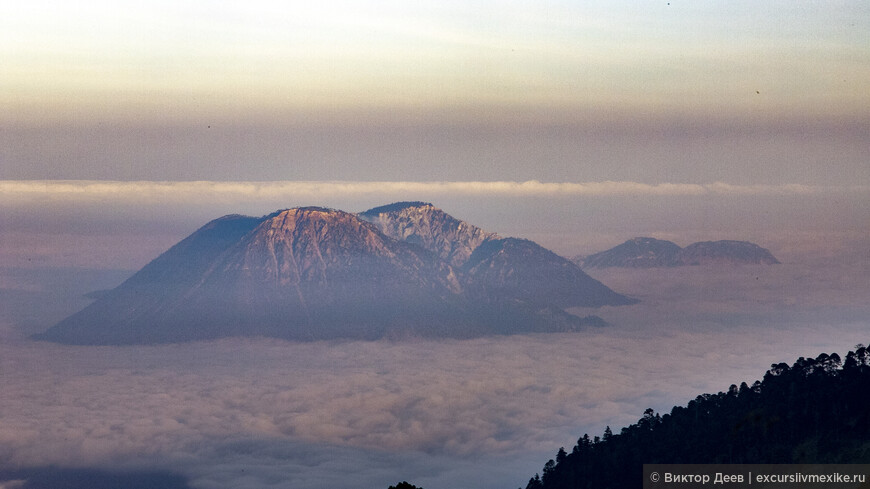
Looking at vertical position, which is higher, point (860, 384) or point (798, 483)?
point (860, 384)

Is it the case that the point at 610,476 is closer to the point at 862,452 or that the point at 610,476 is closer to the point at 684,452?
the point at 684,452

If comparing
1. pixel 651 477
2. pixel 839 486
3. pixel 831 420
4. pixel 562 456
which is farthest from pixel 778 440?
pixel 562 456

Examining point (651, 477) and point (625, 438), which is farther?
point (625, 438)

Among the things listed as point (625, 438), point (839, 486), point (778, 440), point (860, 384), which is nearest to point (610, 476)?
point (625, 438)

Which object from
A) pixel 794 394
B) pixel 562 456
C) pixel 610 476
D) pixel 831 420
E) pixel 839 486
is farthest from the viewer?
pixel 562 456

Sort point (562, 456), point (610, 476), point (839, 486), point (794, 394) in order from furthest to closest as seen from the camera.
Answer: point (562, 456) < point (610, 476) < point (794, 394) < point (839, 486)

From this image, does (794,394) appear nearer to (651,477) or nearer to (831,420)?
(831,420)
